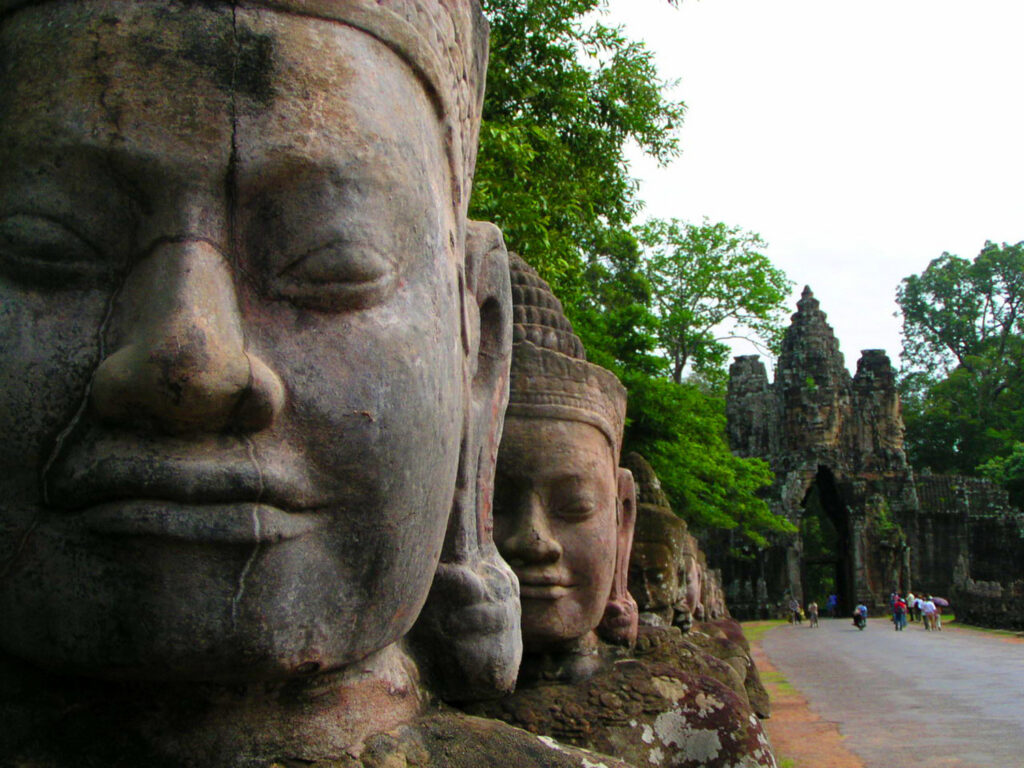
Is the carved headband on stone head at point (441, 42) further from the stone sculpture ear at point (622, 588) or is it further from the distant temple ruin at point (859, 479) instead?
the distant temple ruin at point (859, 479)

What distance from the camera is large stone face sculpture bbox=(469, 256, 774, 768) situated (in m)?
3.13

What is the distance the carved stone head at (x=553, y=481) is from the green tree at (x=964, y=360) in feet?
155

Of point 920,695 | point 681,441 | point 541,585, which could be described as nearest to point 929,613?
point 681,441

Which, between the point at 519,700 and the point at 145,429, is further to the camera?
the point at 519,700

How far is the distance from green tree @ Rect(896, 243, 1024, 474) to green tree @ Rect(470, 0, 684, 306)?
132ft

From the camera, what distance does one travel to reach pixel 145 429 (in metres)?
1.55

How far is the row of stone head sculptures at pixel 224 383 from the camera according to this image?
1537 millimetres

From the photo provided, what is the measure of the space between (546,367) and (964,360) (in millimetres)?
52283

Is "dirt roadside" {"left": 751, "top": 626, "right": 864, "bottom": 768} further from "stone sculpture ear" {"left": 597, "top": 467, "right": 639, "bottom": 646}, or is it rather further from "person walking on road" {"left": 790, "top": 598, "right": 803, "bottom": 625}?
"person walking on road" {"left": 790, "top": 598, "right": 803, "bottom": 625}

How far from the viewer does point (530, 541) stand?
3.25 meters

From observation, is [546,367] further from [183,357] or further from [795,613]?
[795,613]

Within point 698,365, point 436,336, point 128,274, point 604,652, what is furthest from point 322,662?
point 698,365

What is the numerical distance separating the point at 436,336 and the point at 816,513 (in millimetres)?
47376

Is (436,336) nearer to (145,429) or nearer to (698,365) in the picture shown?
(145,429)
